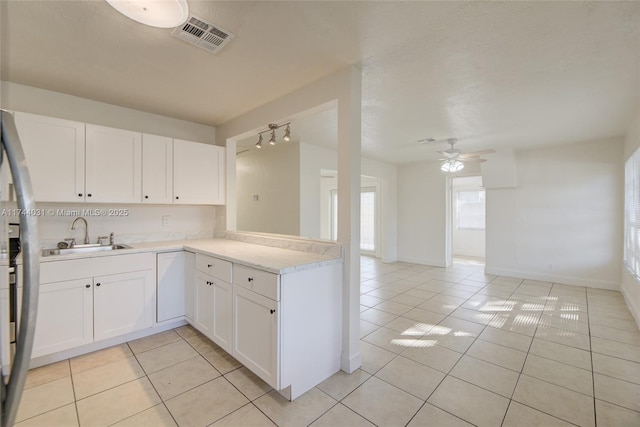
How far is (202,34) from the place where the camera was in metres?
1.95

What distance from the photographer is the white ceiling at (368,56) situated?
175 centimetres

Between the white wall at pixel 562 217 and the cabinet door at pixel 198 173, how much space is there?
521cm

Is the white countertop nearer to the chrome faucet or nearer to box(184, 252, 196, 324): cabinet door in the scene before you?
box(184, 252, 196, 324): cabinet door

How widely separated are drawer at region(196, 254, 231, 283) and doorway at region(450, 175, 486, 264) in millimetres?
6988

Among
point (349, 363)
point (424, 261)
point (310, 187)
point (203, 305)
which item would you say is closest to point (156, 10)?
point (203, 305)

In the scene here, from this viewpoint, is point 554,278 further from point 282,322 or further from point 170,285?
point 170,285

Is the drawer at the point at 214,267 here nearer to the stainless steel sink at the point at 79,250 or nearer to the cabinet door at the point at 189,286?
the cabinet door at the point at 189,286

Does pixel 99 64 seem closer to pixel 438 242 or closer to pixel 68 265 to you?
pixel 68 265

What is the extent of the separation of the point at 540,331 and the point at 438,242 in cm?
346

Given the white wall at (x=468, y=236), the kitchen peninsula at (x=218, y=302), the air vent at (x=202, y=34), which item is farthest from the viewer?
the white wall at (x=468, y=236)

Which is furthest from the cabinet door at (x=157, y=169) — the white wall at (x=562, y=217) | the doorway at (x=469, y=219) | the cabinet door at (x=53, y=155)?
the doorway at (x=469, y=219)

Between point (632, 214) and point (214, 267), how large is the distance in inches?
211

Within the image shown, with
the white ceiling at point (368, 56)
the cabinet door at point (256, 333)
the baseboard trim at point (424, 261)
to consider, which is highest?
the white ceiling at point (368, 56)

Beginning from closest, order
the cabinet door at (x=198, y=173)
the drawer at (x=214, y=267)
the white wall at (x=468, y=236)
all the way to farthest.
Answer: the drawer at (x=214, y=267) < the cabinet door at (x=198, y=173) < the white wall at (x=468, y=236)
